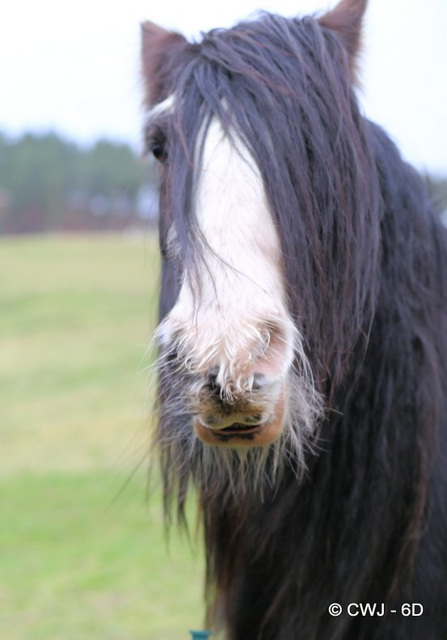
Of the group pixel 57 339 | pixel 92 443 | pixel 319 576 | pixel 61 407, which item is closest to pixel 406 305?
pixel 319 576

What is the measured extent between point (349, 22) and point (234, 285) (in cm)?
111

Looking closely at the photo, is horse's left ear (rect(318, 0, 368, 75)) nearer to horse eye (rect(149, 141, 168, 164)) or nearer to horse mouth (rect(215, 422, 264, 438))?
horse eye (rect(149, 141, 168, 164))

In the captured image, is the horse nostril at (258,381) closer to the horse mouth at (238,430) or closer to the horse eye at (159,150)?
the horse mouth at (238,430)

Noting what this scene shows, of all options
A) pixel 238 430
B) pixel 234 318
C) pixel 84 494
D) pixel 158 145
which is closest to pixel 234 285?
pixel 234 318

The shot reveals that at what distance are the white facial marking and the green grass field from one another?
0.40 metres

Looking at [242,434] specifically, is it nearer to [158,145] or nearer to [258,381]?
[258,381]

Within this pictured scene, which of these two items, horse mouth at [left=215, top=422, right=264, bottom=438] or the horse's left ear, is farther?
the horse's left ear

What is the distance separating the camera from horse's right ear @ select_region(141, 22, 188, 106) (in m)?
2.53

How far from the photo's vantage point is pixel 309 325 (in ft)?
6.95

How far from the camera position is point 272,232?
2.05 metres

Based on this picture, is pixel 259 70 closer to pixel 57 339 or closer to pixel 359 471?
pixel 359 471

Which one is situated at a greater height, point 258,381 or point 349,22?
point 349,22

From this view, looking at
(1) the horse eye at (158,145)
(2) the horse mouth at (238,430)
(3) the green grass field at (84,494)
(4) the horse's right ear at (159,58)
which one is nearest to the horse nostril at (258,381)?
(2) the horse mouth at (238,430)

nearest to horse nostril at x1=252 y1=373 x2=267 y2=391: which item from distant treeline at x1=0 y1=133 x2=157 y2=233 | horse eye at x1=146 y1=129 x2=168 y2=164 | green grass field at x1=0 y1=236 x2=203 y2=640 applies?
green grass field at x1=0 y1=236 x2=203 y2=640
